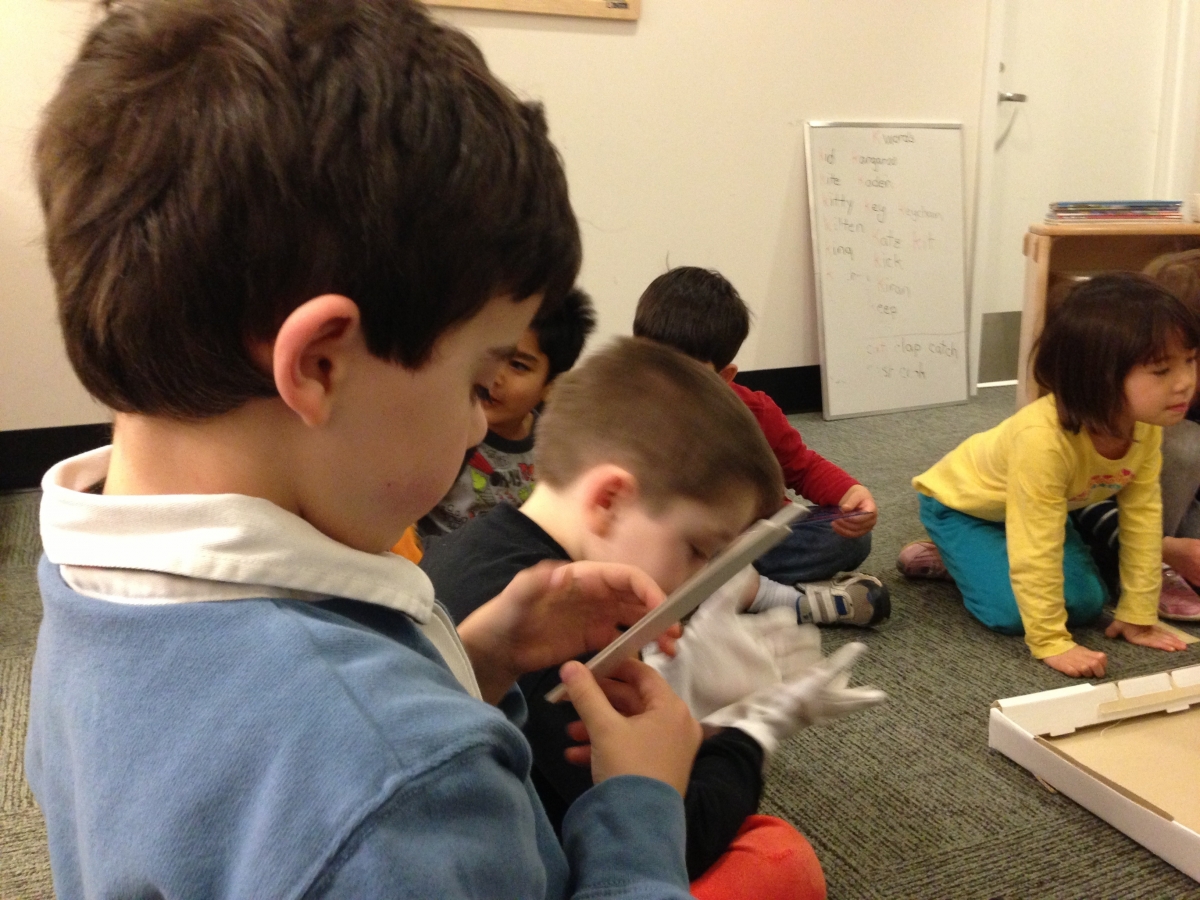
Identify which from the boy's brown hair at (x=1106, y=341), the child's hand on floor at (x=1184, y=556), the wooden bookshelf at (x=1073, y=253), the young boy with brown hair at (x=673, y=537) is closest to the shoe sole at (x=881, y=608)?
the boy's brown hair at (x=1106, y=341)

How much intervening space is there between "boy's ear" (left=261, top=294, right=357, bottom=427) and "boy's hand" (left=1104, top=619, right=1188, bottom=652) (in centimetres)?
140

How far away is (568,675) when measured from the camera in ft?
1.74

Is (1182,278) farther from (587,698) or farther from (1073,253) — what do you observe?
(587,698)

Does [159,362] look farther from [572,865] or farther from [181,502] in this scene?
[572,865]

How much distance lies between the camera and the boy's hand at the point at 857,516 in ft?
4.85

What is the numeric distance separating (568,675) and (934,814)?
650mm

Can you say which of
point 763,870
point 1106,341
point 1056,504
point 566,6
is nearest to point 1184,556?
point 1056,504

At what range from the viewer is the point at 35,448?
7.17ft

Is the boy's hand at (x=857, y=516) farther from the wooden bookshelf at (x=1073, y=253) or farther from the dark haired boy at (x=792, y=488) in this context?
the wooden bookshelf at (x=1073, y=253)

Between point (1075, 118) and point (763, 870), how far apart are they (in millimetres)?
3176

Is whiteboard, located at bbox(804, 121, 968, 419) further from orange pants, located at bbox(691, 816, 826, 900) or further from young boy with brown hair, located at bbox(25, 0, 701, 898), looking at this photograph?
young boy with brown hair, located at bbox(25, 0, 701, 898)

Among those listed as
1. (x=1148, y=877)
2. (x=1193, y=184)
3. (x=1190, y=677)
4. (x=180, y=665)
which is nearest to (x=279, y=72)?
(x=180, y=665)

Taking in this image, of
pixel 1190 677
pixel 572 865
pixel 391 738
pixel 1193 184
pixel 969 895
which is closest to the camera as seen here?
pixel 391 738

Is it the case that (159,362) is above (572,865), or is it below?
above
